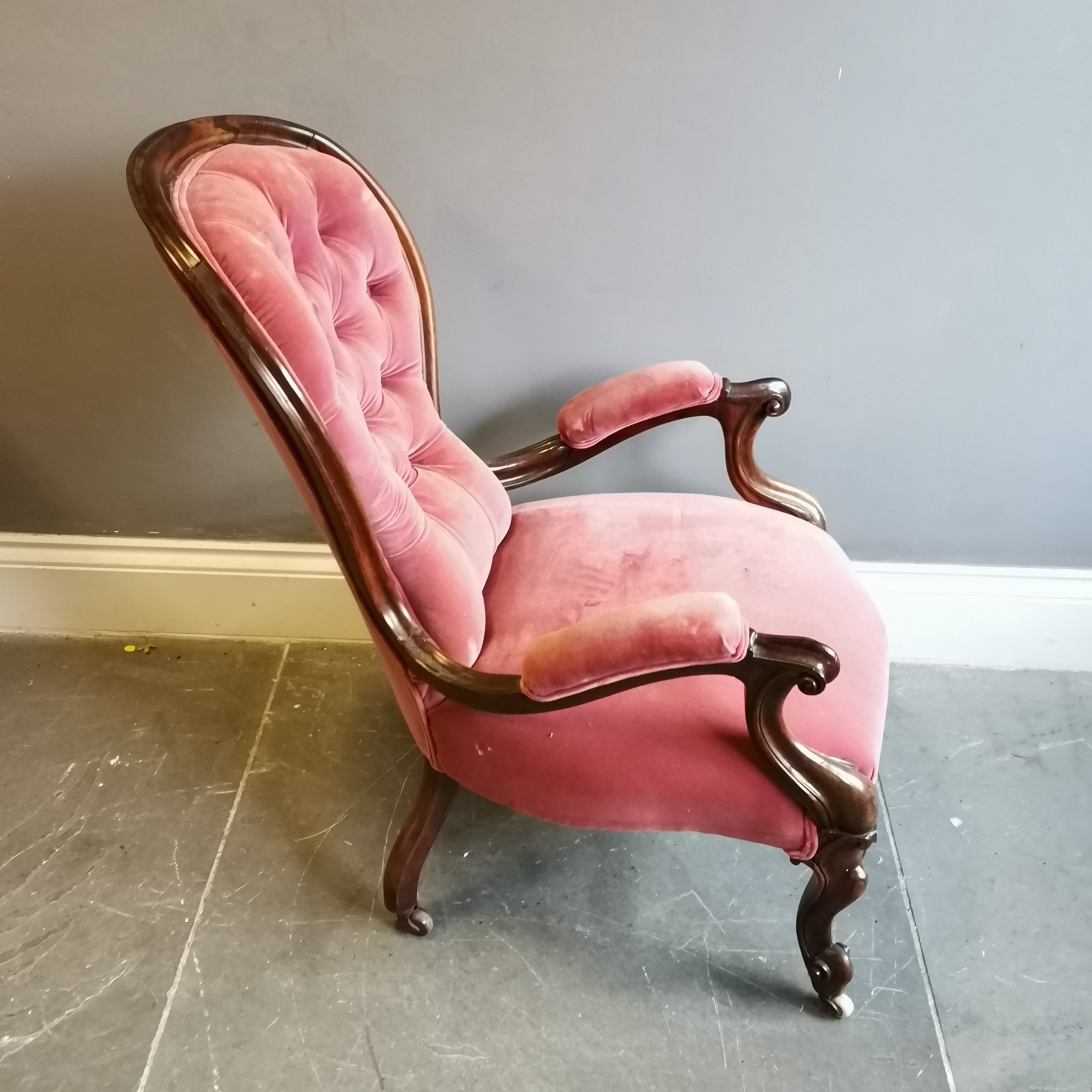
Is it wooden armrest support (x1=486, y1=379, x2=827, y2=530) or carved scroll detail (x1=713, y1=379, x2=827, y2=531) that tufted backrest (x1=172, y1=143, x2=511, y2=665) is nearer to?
wooden armrest support (x1=486, y1=379, x2=827, y2=530)

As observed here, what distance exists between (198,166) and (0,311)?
0.79 m

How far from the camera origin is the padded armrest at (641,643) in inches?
31.8

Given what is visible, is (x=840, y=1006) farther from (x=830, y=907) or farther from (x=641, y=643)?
(x=641, y=643)

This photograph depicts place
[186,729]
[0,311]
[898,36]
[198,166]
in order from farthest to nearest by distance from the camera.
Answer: [186,729] → [0,311] → [898,36] → [198,166]

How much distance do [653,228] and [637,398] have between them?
0.87 ft

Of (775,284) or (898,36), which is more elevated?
(898,36)

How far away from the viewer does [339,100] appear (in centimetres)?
118

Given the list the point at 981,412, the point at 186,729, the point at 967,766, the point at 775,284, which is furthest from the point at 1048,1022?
the point at 186,729

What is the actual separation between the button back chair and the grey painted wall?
164 millimetres

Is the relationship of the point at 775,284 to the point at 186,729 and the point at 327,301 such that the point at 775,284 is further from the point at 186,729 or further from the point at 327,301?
the point at 186,729

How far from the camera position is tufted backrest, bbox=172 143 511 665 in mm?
794

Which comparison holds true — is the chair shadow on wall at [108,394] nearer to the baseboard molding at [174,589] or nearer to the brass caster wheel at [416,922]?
the baseboard molding at [174,589]

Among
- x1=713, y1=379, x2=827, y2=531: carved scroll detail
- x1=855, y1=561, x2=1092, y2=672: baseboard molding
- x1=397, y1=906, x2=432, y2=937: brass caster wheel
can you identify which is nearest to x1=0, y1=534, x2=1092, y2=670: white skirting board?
x1=855, y1=561, x2=1092, y2=672: baseboard molding

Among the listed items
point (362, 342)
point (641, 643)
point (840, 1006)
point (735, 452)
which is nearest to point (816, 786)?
point (641, 643)
